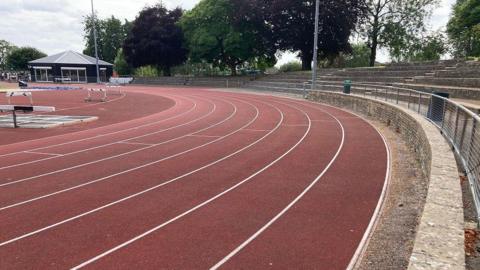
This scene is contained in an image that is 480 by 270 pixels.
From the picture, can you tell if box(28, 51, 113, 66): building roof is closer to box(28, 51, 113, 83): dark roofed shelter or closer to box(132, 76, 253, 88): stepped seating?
box(28, 51, 113, 83): dark roofed shelter

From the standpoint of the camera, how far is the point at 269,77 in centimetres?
4772

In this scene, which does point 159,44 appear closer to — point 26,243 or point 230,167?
point 230,167

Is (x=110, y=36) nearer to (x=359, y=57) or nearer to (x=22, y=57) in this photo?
(x=22, y=57)

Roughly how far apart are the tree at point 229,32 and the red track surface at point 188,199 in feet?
119

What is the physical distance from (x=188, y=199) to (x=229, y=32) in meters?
44.0

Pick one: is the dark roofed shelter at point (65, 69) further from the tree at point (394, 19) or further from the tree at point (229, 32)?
the tree at point (394, 19)

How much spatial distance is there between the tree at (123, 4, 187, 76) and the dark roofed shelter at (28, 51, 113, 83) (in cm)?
964

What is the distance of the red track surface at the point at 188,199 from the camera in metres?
5.02

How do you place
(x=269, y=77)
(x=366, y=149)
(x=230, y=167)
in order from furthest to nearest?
(x=269, y=77)
(x=366, y=149)
(x=230, y=167)

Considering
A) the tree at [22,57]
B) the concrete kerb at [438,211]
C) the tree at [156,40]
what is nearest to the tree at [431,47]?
the tree at [156,40]

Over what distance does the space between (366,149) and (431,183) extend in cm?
602

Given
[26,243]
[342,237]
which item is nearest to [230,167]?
[342,237]

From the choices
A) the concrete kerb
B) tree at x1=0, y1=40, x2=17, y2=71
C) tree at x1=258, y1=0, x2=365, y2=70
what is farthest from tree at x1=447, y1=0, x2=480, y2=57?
tree at x1=0, y1=40, x2=17, y2=71

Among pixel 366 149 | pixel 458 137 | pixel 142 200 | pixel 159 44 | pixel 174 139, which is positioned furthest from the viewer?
pixel 159 44
